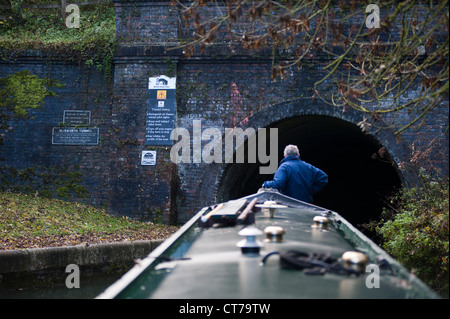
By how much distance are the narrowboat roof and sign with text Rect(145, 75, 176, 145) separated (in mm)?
6499

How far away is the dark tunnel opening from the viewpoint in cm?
1127

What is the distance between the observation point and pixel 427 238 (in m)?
5.90

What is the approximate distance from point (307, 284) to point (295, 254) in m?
0.36

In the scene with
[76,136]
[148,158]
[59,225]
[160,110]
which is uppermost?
[160,110]

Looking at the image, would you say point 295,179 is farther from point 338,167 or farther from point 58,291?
point 338,167

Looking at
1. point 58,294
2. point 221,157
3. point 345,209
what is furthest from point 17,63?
point 345,209

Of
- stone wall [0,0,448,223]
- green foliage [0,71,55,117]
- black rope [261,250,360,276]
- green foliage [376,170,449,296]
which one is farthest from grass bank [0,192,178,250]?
black rope [261,250,360,276]

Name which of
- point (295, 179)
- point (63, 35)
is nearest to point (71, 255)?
point (295, 179)

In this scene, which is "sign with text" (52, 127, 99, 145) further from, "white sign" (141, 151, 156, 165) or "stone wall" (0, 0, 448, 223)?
"white sign" (141, 151, 156, 165)

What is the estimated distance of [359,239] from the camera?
383 centimetres

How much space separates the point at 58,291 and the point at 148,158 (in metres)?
4.13

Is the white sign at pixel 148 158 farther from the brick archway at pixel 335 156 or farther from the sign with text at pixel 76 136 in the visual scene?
the brick archway at pixel 335 156

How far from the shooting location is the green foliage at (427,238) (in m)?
5.71

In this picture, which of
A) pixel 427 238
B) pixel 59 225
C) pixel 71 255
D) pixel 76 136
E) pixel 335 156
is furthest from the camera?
pixel 335 156
